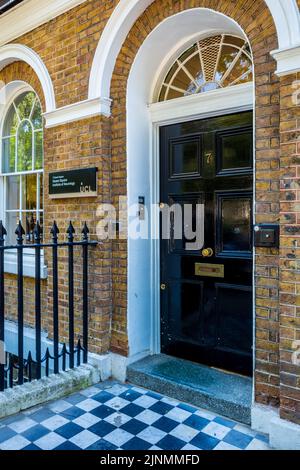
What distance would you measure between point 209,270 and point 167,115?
5.22ft

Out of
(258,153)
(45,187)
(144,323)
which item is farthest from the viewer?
(45,187)

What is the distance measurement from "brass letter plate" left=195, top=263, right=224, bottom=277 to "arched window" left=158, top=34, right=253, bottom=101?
1.66 m

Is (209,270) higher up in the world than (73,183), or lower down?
lower down

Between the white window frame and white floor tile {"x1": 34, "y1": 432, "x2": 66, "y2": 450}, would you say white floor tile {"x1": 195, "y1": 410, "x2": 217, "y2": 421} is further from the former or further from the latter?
the white window frame

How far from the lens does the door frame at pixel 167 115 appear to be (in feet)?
10.2

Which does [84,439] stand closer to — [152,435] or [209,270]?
[152,435]

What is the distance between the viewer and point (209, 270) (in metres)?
3.40

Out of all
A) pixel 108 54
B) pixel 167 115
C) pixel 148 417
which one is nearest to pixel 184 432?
pixel 148 417

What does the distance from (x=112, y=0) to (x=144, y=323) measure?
126 inches

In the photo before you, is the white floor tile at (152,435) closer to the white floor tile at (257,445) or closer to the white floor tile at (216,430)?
the white floor tile at (216,430)

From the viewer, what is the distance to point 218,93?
320 cm
